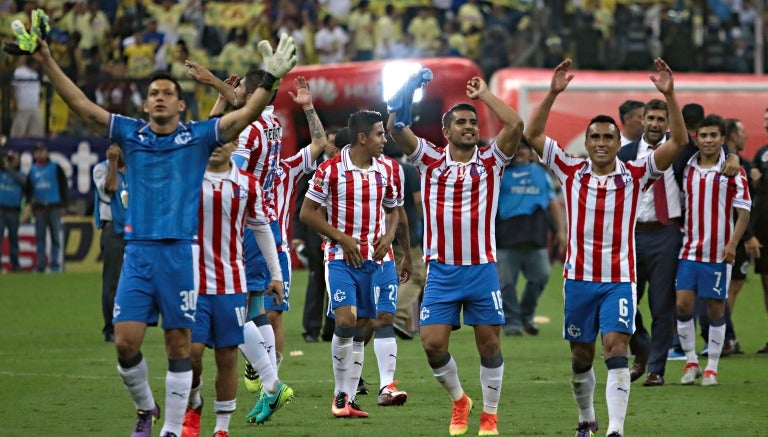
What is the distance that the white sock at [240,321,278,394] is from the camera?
10070mm

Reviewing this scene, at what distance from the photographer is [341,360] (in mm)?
10781

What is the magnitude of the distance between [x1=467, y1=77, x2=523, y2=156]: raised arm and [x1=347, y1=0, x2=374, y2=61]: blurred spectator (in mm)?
20699

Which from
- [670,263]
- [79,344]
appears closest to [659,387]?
[670,263]

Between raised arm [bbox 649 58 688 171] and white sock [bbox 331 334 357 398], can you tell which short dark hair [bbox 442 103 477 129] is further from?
white sock [bbox 331 334 357 398]

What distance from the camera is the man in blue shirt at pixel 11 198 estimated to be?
86.0ft

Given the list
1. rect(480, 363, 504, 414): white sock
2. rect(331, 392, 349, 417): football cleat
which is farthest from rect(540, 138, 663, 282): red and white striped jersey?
rect(331, 392, 349, 417): football cleat

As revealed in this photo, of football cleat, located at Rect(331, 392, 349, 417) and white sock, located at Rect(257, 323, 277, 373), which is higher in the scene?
white sock, located at Rect(257, 323, 277, 373)

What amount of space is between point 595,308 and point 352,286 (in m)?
2.23

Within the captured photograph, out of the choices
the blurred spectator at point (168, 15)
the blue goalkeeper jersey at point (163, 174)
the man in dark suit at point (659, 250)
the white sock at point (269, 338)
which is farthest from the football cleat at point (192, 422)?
the blurred spectator at point (168, 15)

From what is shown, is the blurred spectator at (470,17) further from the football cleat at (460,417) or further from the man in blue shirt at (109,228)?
the football cleat at (460,417)

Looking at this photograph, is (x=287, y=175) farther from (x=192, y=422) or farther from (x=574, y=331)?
(x=574, y=331)

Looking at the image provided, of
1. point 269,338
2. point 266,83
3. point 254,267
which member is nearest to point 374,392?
point 269,338

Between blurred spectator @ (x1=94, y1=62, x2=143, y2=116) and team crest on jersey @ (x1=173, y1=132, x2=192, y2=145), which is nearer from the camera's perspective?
team crest on jersey @ (x1=173, y1=132, x2=192, y2=145)

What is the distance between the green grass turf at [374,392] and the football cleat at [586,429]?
1.31ft
